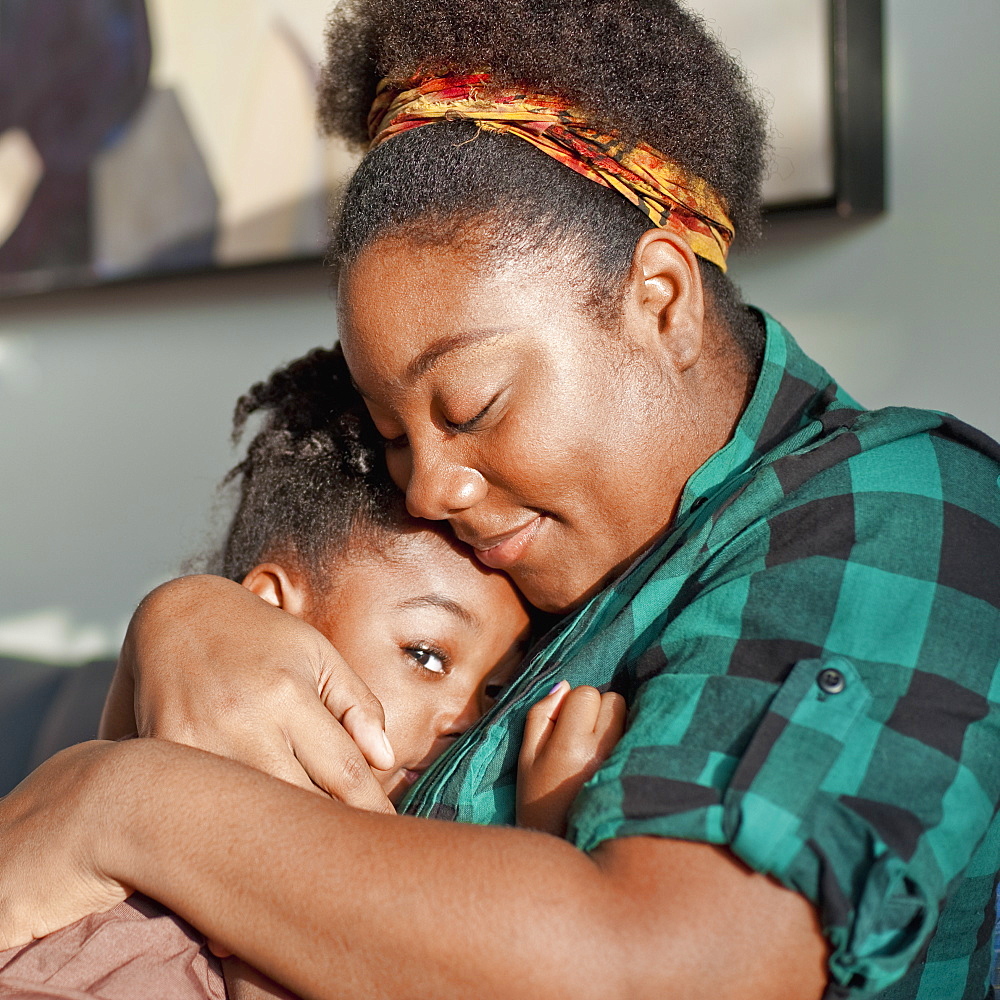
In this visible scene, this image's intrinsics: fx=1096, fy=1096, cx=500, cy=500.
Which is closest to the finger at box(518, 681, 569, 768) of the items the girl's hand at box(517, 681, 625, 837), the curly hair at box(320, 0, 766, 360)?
the girl's hand at box(517, 681, 625, 837)

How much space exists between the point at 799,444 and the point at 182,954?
A: 0.72 metres

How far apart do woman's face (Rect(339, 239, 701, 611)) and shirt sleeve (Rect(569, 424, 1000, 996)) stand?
19cm

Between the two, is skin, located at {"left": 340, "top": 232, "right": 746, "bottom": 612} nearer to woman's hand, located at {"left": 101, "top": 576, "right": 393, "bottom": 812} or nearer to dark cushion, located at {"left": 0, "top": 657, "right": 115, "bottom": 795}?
woman's hand, located at {"left": 101, "top": 576, "right": 393, "bottom": 812}

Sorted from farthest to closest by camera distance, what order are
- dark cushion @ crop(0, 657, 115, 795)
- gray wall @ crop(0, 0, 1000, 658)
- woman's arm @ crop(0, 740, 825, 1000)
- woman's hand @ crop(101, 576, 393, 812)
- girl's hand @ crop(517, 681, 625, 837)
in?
dark cushion @ crop(0, 657, 115, 795) → gray wall @ crop(0, 0, 1000, 658) → woman's hand @ crop(101, 576, 393, 812) → girl's hand @ crop(517, 681, 625, 837) → woman's arm @ crop(0, 740, 825, 1000)

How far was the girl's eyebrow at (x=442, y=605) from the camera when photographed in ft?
4.24

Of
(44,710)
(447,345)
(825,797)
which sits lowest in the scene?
(44,710)

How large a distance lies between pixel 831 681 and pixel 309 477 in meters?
0.83

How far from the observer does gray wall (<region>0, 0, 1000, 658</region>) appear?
171 centimetres

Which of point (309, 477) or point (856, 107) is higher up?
point (856, 107)

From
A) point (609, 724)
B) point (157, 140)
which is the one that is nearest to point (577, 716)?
point (609, 724)

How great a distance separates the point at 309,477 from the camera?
4.70 feet

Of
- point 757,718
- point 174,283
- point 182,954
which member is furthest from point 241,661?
point 174,283

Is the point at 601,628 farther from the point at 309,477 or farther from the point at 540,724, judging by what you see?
the point at 309,477

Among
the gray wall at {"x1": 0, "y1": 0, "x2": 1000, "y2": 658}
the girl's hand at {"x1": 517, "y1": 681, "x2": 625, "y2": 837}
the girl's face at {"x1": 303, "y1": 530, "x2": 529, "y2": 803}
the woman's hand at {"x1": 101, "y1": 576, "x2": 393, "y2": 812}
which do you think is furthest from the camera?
the gray wall at {"x1": 0, "y1": 0, "x2": 1000, "y2": 658}
